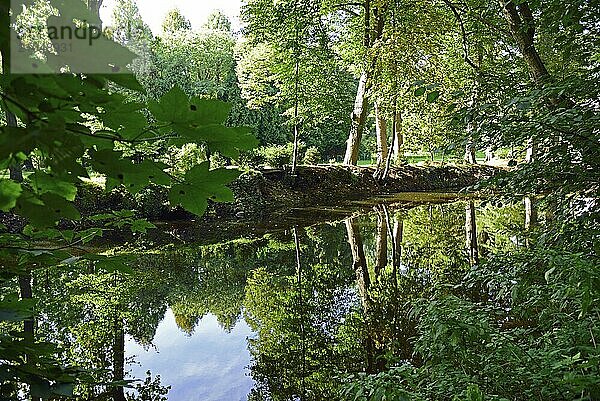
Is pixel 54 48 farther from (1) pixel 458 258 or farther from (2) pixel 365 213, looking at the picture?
(2) pixel 365 213

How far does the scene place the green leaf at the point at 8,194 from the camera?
577 mm

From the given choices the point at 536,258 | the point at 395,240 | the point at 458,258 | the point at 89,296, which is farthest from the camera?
the point at 395,240

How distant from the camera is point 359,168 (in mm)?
16953

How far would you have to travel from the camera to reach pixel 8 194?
0.58 meters

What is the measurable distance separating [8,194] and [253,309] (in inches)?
207

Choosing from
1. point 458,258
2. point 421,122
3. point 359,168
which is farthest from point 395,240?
point 359,168

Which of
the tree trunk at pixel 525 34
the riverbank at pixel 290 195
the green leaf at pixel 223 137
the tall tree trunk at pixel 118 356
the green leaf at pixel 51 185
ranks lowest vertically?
the tall tree trunk at pixel 118 356

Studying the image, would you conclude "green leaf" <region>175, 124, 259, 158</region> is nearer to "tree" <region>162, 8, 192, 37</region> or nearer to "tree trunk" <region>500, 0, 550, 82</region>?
"tree trunk" <region>500, 0, 550, 82</region>

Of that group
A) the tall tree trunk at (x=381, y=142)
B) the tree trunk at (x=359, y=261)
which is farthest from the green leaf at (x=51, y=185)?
the tall tree trunk at (x=381, y=142)

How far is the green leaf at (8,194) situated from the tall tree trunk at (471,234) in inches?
234

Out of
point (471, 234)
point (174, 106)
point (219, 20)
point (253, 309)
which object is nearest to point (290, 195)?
point (471, 234)

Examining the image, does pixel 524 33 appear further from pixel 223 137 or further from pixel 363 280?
pixel 363 280

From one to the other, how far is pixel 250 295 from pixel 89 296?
1.90 meters

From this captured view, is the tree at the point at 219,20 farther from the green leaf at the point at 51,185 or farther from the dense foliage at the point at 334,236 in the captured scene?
the green leaf at the point at 51,185
